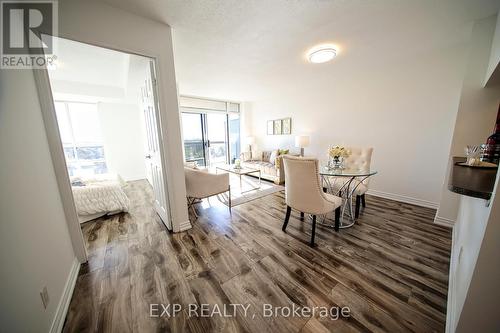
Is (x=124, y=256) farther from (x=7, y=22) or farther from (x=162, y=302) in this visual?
(x=7, y=22)

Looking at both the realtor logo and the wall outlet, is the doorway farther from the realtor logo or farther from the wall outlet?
the wall outlet

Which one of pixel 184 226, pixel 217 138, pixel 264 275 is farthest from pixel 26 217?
pixel 217 138

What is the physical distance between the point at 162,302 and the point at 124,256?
2.69 feet

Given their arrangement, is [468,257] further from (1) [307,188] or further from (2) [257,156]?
(2) [257,156]

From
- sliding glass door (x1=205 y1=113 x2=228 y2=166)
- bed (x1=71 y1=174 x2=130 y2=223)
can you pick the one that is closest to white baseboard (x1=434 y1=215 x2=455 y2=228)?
bed (x1=71 y1=174 x2=130 y2=223)

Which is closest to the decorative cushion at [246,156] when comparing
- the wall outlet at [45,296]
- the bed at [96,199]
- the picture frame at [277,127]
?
the picture frame at [277,127]

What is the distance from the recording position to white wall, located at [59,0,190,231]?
1.41 metres

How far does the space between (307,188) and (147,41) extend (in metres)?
2.30

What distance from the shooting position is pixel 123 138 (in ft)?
15.4

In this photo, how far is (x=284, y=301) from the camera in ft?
4.11

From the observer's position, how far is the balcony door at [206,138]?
5.36 meters

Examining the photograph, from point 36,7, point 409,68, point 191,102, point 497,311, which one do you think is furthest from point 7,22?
point 409,68

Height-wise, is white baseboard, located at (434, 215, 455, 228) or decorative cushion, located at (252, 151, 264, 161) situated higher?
decorative cushion, located at (252, 151, 264, 161)

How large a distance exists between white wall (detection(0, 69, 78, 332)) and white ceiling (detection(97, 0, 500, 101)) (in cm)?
120
